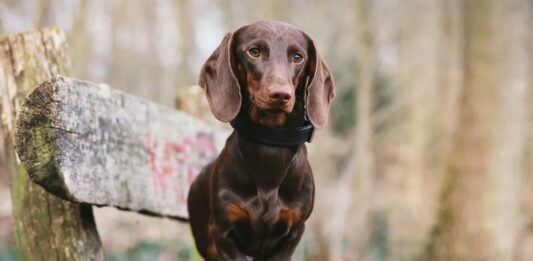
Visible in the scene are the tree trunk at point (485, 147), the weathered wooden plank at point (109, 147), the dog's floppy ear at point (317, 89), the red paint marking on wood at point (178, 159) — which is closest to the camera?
the dog's floppy ear at point (317, 89)

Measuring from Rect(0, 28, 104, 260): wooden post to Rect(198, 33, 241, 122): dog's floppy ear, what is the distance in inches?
46.9

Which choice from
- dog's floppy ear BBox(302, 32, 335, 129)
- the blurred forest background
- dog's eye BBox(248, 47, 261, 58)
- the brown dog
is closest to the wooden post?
the brown dog

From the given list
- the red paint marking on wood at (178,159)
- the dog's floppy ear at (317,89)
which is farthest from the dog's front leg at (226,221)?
the red paint marking on wood at (178,159)

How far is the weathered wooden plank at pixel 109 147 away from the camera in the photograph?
136 inches

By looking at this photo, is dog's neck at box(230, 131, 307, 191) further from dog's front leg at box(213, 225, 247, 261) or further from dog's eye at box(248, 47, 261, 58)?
dog's eye at box(248, 47, 261, 58)

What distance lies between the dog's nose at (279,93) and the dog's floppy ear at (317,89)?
0.39m

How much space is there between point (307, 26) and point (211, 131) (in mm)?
10398

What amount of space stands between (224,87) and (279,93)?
17.5 inches

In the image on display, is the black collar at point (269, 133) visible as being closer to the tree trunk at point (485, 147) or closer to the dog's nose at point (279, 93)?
the dog's nose at point (279, 93)

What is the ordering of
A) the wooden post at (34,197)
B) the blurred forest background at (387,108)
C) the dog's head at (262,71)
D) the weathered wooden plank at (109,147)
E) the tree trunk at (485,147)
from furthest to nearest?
the blurred forest background at (387,108)
the tree trunk at (485,147)
the wooden post at (34,197)
the weathered wooden plank at (109,147)
the dog's head at (262,71)

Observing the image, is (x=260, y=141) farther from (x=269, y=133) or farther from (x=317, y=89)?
(x=317, y=89)

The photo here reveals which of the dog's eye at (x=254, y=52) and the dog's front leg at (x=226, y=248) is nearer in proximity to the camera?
the dog's eye at (x=254, y=52)

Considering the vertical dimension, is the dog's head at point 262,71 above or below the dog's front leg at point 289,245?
above

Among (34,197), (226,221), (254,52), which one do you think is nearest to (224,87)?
(254,52)
